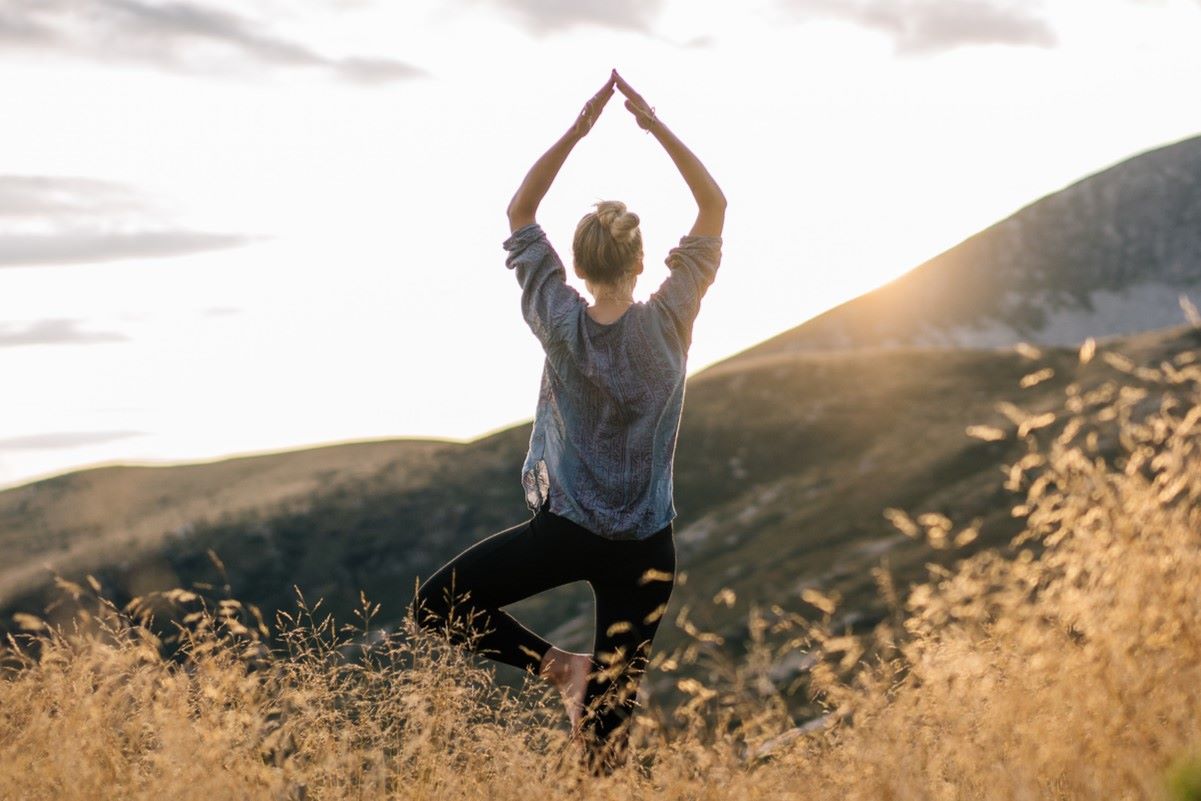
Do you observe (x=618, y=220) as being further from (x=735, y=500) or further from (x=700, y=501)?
(x=700, y=501)

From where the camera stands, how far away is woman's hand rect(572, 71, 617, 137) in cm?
555

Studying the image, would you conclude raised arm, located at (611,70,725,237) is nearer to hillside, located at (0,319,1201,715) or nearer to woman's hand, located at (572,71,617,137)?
woman's hand, located at (572,71,617,137)

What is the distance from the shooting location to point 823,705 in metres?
5.18

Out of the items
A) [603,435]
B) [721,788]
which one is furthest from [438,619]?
[721,788]

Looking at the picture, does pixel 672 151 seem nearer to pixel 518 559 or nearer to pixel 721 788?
pixel 518 559

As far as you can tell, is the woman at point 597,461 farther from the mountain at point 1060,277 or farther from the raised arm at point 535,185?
the mountain at point 1060,277

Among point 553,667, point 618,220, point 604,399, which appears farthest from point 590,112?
point 553,667

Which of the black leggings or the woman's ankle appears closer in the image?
the black leggings

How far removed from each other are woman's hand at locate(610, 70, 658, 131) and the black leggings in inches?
69.6

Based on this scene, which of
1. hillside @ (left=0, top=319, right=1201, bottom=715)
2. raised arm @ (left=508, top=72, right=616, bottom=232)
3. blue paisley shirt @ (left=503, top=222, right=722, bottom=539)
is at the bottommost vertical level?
hillside @ (left=0, top=319, right=1201, bottom=715)

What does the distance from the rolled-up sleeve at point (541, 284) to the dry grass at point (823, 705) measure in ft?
4.52

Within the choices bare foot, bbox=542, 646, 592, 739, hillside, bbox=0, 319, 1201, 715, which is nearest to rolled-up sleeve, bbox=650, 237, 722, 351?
bare foot, bbox=542, 646, 592, 739

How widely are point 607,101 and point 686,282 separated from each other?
90 centimetres

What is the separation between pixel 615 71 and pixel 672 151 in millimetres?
486
